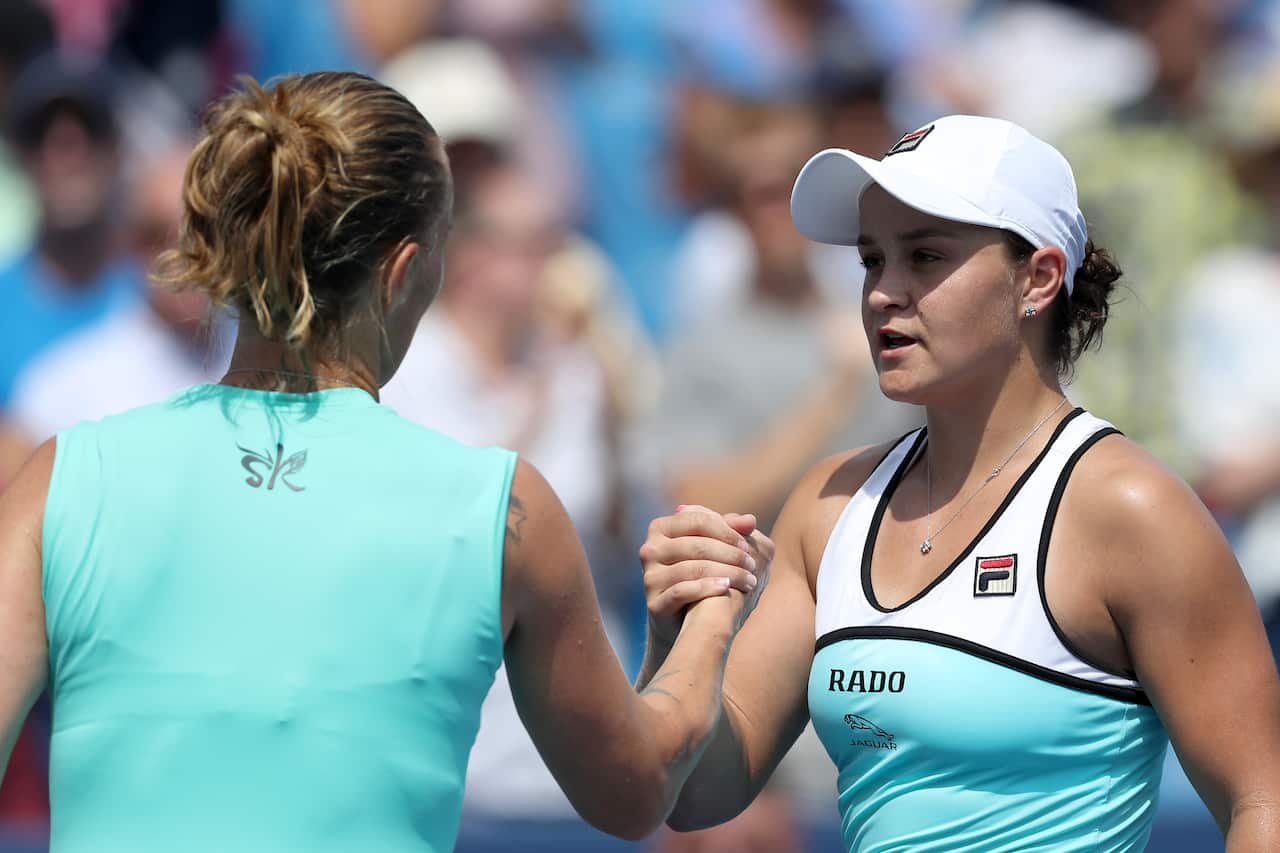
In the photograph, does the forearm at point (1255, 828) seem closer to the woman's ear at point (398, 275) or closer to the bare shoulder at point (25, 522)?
the woman's ear at point (398, 275)

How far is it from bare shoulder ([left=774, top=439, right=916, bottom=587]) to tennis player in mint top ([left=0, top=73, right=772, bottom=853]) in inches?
30.2

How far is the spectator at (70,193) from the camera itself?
5.96m

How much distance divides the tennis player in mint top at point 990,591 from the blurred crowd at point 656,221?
242 centimetres

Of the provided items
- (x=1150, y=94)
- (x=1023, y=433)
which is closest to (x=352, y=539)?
(x=1023, y=433)

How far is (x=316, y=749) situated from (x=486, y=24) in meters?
4.84

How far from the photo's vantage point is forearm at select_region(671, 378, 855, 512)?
5.34 metres

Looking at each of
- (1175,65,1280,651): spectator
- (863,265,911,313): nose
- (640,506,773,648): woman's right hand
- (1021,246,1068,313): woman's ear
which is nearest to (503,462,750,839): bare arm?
(640,506,773,648): woman's right hand

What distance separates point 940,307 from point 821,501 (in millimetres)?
429

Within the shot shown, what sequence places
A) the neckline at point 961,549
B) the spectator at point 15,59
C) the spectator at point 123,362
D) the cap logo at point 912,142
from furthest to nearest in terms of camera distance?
the spectator at point 15,59
the spectator at point 123,362
the cap logo at point 912,142
the neckline at point 961,549

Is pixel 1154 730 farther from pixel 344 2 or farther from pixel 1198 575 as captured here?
pixel 344 2

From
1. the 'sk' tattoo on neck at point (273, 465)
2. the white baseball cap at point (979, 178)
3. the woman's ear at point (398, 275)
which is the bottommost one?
the 'sk' tattoo on neck at point (273, 465)

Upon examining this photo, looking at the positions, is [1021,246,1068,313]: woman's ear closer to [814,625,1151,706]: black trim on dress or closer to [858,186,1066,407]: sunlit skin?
[858,186,1066,407]: sunlit skin

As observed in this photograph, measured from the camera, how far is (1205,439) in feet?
18.5

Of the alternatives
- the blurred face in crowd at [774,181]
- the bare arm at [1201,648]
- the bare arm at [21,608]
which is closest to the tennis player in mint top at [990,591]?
the bare arm at [1201,648]
